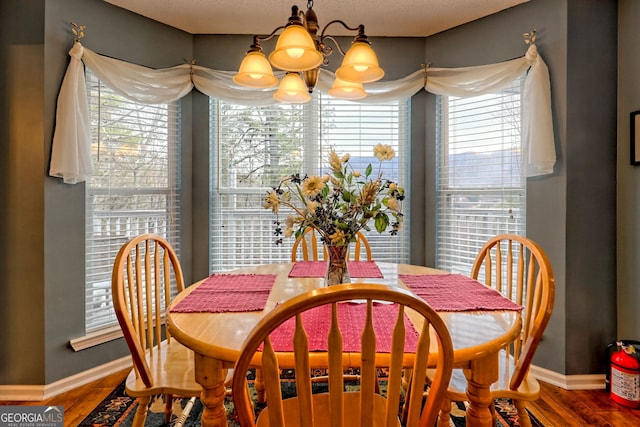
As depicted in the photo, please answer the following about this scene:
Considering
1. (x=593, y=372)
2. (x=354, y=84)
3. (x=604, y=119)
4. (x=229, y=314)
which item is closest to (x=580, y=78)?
(x=604, y=119)

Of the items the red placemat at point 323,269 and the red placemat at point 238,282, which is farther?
the red placemat at point 323,269

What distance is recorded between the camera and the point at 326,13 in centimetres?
270

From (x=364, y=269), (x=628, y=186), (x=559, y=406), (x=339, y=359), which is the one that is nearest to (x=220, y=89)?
(x=364, y=269)

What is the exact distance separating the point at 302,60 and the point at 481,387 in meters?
1.30

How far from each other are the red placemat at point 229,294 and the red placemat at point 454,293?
0.64 metres

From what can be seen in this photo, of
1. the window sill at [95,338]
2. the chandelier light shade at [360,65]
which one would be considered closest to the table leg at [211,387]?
the chandelier light shade at [360,65]

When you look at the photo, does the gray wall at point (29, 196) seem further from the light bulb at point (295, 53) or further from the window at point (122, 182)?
the light bulb at point (295, 53)

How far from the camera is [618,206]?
2332 millimetres

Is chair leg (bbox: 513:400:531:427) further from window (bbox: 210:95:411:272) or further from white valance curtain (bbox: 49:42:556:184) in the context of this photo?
window (bbox: 210:95:411:272)

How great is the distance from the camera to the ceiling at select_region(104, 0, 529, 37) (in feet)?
8.30

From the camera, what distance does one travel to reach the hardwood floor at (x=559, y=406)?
6.47ft

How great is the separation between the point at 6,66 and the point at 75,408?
2003mm

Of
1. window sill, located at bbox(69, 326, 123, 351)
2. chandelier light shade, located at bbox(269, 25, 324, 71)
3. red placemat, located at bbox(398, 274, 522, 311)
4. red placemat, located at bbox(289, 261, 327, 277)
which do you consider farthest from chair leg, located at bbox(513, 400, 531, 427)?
window sill, located at bbox(69, 326, 123, 351)

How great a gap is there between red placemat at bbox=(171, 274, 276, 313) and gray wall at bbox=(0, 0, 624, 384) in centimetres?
123
